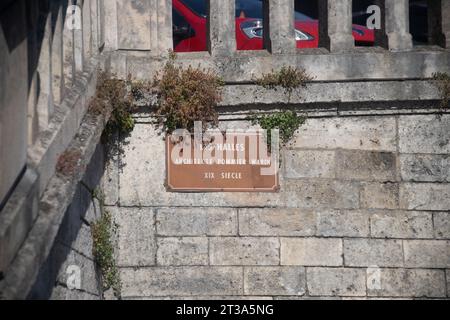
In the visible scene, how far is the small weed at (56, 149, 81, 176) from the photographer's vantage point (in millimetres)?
7238

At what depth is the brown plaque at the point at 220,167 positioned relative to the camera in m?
9.03

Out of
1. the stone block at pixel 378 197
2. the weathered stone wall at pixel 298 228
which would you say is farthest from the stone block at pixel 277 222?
the stone block at pixel 378 197

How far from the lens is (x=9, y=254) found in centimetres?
600

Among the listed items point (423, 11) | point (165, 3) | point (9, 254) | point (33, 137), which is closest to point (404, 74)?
point (165, 3)

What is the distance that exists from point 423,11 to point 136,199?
299 inches

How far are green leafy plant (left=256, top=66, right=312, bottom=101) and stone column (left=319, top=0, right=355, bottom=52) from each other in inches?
16.9

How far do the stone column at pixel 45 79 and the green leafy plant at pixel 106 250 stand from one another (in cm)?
176

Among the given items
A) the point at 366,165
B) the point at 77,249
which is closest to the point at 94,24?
the point at 77,249

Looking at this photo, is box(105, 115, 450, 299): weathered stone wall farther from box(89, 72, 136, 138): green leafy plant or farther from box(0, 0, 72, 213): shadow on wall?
box(0, 0, 72, 213): shadow on wall

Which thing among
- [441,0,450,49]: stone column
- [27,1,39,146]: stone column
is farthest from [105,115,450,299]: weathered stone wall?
[27,1,39,146]: stone column

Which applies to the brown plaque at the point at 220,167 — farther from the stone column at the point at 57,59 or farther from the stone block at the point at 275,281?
the stone column at the point at 57,59

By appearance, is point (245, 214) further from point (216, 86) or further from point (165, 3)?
point (165, 3)
